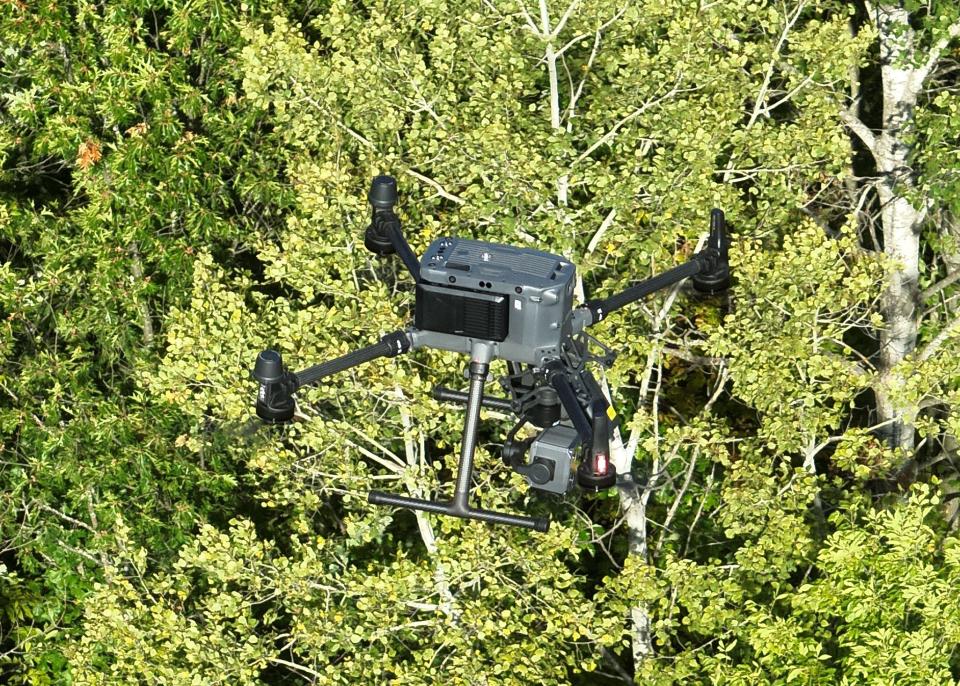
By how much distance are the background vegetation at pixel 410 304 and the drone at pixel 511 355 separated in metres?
5.79

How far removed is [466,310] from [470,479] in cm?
95

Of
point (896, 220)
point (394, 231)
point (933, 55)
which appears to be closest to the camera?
point (394, 231)

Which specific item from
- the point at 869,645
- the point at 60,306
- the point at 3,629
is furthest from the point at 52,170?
the point at 869,645

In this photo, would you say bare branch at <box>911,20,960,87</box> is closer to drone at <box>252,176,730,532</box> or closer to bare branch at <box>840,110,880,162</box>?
bare branch at <box>840,110,880,162</box>

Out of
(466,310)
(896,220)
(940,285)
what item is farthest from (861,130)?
(466,310)

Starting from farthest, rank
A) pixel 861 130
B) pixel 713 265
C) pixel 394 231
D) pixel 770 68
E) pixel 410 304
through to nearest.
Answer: pixel 861 130
pixel 410 304
pixel 770 68
pixel 713 265
pixel 394 231

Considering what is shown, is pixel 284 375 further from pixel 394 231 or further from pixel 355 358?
pixel 394 231

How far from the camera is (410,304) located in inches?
774

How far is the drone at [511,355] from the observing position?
35.9ft

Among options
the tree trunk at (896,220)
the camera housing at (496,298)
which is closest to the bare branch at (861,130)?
the tree trunk at (896,220)

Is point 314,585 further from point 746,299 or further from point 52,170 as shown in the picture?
point 52,170

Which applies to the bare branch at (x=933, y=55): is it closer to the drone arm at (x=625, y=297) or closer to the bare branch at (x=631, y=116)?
the bare branch at (x=631, y=116)

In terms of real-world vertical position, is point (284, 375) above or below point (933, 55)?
below

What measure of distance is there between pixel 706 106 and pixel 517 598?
5298 mm
